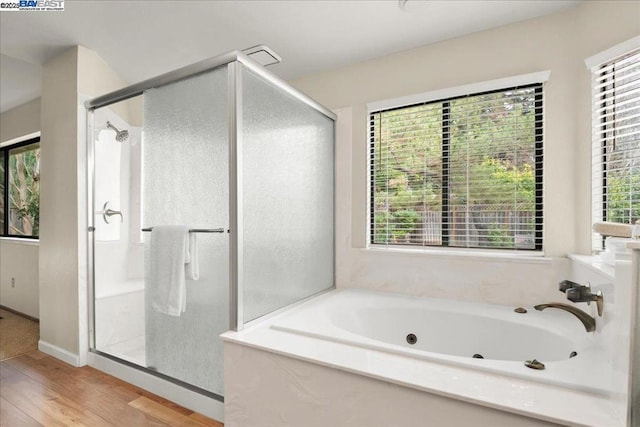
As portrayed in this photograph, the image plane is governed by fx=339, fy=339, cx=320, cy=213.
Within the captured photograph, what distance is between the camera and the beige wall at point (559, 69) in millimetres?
1791

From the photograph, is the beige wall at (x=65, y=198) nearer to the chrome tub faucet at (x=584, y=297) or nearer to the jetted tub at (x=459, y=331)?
the jetted tub at (x=459, y=331)

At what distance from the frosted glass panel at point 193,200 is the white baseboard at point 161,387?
63 millimetres

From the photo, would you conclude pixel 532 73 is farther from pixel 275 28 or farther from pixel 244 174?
pixel 244 174

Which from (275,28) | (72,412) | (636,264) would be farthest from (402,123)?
(72,412)

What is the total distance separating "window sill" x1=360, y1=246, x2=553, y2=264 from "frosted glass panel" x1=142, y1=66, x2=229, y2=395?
1.18 m

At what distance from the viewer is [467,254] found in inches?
85.0

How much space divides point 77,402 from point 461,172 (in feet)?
8.82

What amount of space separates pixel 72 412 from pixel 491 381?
82.9 inches

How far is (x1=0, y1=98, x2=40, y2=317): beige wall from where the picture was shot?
136 inches

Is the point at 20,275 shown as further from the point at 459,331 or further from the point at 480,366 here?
the point at 480,366

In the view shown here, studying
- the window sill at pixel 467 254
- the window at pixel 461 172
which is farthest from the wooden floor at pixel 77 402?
the window at pixel 461 172

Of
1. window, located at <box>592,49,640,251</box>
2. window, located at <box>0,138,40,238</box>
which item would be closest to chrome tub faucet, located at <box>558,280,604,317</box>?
window, located at <box>592,49,640,251</box>

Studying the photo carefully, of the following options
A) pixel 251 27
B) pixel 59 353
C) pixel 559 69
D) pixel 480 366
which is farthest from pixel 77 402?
pixel 559 69

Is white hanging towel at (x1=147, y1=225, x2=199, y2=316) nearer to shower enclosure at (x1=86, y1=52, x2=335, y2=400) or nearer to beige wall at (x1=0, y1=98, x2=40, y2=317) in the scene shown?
shower enclosure at (x1=86, y1=52, x2=335, y2=400)
